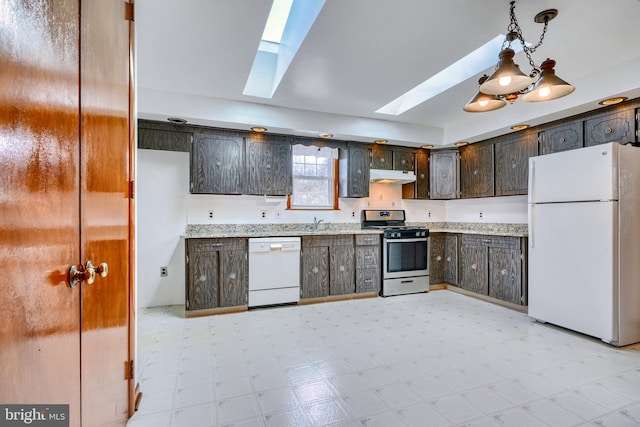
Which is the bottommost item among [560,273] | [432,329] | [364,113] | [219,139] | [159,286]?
[432,329]

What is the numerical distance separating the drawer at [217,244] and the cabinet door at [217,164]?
0.66 meters

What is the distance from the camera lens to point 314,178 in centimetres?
458

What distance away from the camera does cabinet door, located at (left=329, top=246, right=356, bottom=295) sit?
4.13 meters

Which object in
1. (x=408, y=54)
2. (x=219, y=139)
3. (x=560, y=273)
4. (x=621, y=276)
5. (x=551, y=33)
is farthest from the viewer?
(x=219, y=139)

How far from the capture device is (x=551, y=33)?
2.25 m

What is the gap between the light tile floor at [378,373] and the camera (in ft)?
5.84

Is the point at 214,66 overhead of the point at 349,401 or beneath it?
overhead

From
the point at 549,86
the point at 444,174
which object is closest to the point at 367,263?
the point at 444,174

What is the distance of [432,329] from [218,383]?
2.09 m

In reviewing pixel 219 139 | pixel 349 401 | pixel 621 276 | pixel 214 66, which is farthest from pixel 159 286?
pixel 621 276

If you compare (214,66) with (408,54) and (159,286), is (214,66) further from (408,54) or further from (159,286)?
(159,286)

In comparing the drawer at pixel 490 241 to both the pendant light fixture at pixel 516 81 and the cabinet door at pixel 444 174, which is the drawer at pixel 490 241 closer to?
the cabinet door at pixel 444 174

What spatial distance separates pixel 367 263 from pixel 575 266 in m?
2.27

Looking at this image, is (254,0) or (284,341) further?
(284,341)
